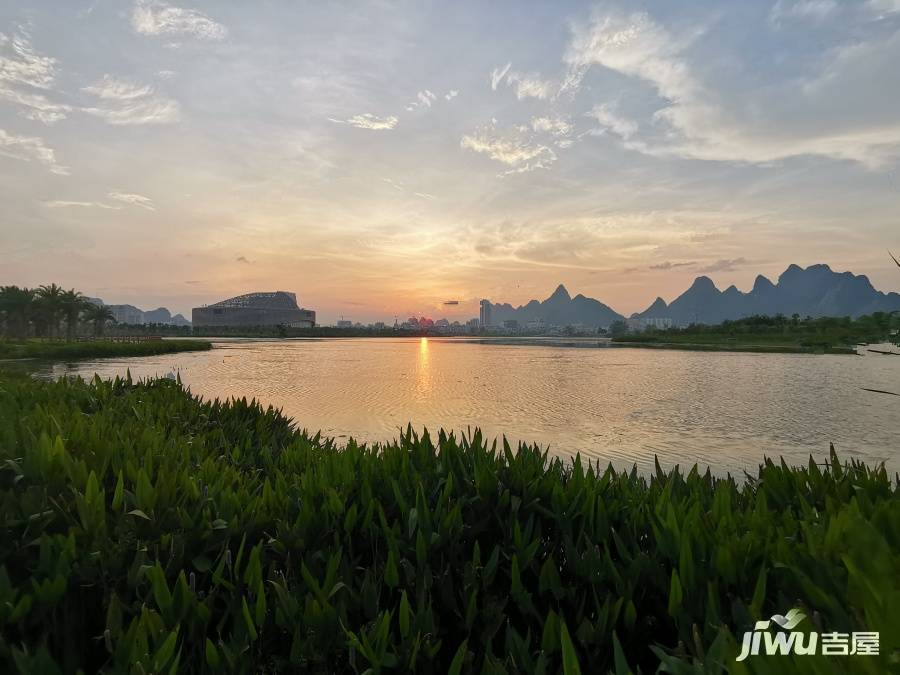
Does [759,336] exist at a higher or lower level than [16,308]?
lower

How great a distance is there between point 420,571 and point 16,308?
82.7 metres

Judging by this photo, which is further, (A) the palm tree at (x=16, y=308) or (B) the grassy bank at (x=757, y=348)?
(B) the grassy bank at (x=757, y=348)

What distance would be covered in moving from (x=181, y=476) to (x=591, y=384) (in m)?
29.2

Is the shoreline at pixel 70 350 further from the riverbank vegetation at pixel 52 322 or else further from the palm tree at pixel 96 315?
the palm tree at pixel 96 315

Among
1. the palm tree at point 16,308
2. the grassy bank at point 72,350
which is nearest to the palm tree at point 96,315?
the palm tree at point 16,308

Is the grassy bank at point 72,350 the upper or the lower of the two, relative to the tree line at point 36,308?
lower

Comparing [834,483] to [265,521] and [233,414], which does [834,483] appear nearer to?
[265,521]

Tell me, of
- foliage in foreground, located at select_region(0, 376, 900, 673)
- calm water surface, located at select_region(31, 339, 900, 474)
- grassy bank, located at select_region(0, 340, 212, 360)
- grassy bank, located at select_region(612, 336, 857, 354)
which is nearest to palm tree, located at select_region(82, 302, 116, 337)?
grassy bank, located at select_region(0, 340, 212, 360)

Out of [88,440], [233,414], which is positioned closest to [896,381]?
[233,414]

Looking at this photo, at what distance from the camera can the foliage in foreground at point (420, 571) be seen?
2.11 m

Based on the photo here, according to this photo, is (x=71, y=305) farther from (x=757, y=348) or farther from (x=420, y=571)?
(x=757, y=348)

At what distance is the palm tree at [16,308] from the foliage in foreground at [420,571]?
7797 centimetres

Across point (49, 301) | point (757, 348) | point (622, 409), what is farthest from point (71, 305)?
point (757, 348)

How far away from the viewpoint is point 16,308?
6266 cm
